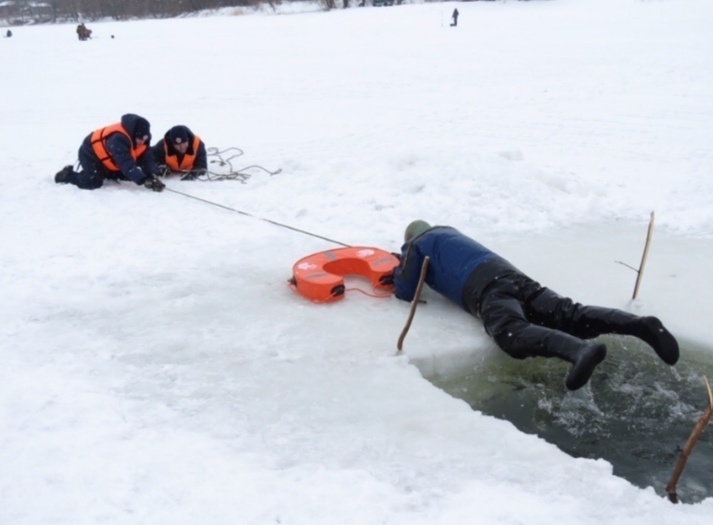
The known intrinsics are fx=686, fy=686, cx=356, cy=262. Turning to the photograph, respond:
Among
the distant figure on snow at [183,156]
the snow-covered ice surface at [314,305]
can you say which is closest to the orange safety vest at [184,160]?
the distant figure on snow at [183,156]

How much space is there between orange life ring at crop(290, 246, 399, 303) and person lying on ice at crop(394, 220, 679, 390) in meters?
0.16

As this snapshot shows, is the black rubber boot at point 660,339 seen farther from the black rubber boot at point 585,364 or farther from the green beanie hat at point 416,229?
the green beanie hat at point 416,229

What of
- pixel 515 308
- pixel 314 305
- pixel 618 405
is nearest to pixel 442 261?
pixel 515 308

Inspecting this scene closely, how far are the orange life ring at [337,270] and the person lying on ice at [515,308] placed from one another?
0.53 ft

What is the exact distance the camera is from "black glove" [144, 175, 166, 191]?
593 centimetres

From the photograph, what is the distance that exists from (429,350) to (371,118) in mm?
5927

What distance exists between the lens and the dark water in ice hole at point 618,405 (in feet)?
8.81

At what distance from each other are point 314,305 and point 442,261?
76 cm

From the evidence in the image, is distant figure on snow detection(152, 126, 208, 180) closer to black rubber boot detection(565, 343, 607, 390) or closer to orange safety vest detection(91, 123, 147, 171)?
orange safety vest detection(91, 123, 147, 171)

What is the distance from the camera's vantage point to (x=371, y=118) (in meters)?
8.87

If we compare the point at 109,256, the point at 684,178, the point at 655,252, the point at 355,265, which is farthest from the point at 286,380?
the point at 684,178

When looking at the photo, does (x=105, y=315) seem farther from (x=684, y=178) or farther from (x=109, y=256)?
(x=684, y=178)

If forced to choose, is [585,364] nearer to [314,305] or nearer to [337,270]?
[314,305]

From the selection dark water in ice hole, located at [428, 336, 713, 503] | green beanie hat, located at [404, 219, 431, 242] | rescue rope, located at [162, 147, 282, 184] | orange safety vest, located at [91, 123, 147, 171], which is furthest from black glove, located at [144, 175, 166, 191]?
dark water in ice hole, located at [428, 336, 713, 503]
